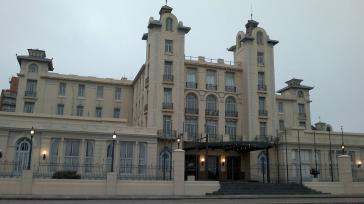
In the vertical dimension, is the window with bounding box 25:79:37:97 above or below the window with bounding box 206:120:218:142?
above

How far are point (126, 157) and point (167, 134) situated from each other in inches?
219

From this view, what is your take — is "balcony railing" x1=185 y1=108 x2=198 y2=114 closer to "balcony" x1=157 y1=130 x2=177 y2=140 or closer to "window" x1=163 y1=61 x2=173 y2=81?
"balcony" x1=157 y1=130 x2=177 y2=140

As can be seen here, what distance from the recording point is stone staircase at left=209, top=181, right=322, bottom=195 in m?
30.9

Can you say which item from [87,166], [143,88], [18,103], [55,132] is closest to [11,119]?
[55,132]

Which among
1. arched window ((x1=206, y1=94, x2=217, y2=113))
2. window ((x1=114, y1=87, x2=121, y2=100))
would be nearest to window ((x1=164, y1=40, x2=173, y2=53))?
arched window ((x1=206, y1=94, x2=217, y2=113))

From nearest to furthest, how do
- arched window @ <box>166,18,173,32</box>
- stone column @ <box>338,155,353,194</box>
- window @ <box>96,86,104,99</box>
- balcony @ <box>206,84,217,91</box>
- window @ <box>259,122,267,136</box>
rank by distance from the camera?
stone column @ <box>338,155,353,194</box>
arched window @ <box>166,18,173,32</box>
window @ <box>259,122,267,136</box>
balcony @ <box>206,84,217,91</box>
window @ <box>96,86,104,99</box>

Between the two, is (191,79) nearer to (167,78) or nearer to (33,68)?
(167,78)

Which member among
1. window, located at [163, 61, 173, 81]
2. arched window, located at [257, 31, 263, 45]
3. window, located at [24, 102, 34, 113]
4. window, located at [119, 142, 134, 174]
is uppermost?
arched window, located at [257, 31, 263, 45]

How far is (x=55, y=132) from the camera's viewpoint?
3569 cm

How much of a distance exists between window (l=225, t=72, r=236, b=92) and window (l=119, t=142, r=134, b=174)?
1491cm

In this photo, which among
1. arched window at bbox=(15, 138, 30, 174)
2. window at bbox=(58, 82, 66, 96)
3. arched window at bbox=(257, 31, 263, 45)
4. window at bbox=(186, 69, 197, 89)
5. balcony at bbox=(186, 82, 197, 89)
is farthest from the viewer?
window at bbox=(58, 82, 66, 96)

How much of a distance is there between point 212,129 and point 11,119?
21835mm

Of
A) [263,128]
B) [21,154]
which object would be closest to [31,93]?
[21,154]

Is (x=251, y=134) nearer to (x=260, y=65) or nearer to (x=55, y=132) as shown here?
(x=260, y=65)
